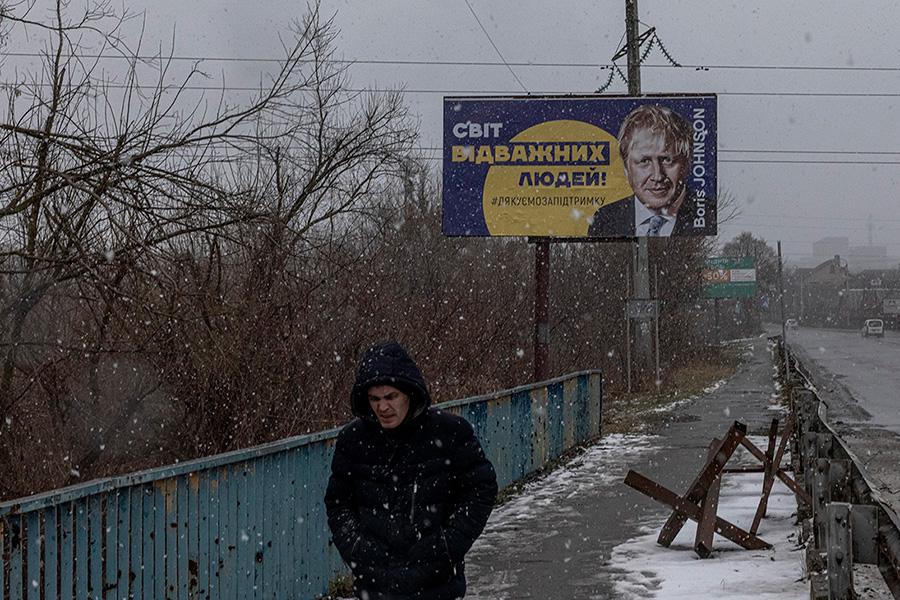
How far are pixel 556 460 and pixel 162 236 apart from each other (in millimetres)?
9516

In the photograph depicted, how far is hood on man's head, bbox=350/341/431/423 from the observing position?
4.45 meters

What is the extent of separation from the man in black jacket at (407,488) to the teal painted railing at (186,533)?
4.15ft

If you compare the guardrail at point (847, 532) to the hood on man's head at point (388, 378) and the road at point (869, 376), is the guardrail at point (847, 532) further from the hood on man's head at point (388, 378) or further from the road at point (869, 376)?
the road at point (869, 376)

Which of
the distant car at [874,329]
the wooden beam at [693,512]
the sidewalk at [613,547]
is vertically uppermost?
the wooden beam at [693,512]

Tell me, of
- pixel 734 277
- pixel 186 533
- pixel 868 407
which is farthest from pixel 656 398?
pixel 734 277

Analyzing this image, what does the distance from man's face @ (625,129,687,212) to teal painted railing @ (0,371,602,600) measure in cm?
1306

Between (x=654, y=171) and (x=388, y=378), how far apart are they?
53.2 feet

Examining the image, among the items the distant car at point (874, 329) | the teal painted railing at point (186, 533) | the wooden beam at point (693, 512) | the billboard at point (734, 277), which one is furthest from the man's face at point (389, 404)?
the distant car at point (874, 329)

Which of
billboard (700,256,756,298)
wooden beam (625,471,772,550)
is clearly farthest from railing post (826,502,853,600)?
billboard (700,256,756,298)

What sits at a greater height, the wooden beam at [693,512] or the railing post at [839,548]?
the railing post at [839,548]

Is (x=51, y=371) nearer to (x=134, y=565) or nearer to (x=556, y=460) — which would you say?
(x=134, y=565)

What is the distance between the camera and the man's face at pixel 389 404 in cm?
450

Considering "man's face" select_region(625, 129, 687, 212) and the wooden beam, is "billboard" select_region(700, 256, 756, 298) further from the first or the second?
the wooden beam

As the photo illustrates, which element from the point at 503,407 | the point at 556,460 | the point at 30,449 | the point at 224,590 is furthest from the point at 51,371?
the point at 556,460
